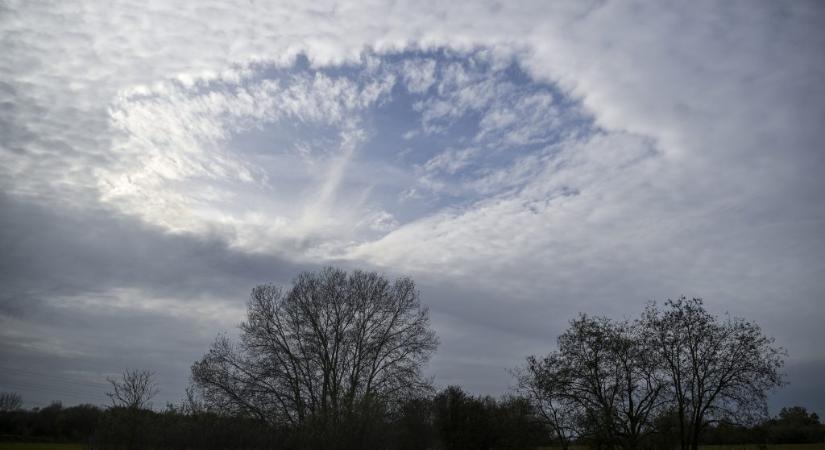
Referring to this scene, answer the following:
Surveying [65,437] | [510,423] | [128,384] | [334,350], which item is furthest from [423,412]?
[65,437]

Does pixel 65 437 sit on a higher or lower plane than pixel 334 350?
lower

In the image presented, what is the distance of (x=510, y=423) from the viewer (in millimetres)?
41281

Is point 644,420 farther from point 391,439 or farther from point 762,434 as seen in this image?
point 391,439

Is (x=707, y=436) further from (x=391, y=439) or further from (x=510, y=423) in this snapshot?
(x=391, y=439)

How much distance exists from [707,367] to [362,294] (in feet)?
70.1

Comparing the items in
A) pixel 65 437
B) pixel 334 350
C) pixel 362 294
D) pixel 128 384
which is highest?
pixel 362 294

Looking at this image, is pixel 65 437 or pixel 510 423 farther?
pixel 65 437

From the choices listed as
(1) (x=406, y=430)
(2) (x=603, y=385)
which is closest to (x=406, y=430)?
(1) (x=406, y=430)

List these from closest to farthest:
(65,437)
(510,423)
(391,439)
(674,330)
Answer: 1. (391,439)
2. (674,330)
3. (510,423)
4. (65,437)

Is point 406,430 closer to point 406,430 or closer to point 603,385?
point 406,430

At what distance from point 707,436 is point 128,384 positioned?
106 feet

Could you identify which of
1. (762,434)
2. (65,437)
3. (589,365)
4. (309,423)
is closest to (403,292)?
(589,365)

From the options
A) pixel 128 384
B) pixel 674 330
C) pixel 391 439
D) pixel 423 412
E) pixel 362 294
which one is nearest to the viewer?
pixel 128 384

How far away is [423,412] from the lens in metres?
34.0
